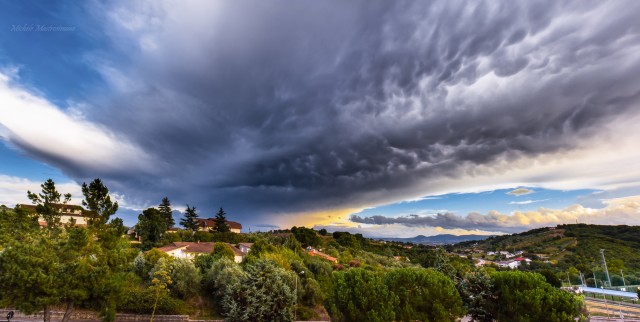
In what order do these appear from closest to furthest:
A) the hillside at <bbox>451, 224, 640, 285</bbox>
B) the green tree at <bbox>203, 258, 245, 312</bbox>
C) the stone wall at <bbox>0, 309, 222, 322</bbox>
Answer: the stone wall at <bbox>0, 309, 222, 322</bbox> < the green tree at <bbox>203, 258, 245, 312</bbox> < the hillside at <bbox>451, 224, 640, 285</bbox>

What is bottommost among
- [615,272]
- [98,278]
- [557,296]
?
[615,272]

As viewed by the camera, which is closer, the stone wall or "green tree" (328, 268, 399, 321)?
"green tree" (328, 268, 399, 321)

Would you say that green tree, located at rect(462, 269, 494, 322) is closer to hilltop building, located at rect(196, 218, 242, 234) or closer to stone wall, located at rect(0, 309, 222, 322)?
stone wall, located at rect(0, 309, 222, 322)

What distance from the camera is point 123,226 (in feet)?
64.3

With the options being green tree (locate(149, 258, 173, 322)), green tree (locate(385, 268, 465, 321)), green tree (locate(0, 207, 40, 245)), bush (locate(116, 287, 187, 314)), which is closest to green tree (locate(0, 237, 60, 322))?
green tree (locate(149, 258, 173, 322))

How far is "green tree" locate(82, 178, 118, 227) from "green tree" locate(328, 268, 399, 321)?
16.2 meters

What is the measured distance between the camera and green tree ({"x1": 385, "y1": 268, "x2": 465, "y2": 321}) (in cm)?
2294

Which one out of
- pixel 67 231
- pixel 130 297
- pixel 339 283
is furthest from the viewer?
pixel 130 297

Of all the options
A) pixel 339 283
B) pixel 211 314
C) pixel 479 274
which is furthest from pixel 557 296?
pixel 211 314

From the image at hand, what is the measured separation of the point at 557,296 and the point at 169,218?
3516 inches

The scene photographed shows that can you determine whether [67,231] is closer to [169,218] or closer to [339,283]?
[339,283]

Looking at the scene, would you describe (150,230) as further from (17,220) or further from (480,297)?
(480,297)

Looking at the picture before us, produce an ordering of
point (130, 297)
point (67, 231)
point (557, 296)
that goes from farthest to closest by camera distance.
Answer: point (130, 297), point (557, 296), point (67, 231)

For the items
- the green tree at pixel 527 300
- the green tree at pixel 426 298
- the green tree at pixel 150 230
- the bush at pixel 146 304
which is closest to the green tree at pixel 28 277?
the bush at pixel 146 304
